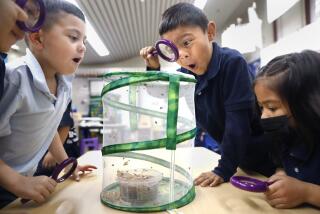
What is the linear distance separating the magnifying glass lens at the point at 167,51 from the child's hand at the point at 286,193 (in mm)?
369

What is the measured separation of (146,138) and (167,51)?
25 cm

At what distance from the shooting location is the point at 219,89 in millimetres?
859

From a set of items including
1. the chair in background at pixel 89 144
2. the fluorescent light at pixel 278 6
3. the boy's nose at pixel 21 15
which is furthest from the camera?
the chair in background at pixel 89 144

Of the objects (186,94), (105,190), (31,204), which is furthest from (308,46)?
(31,204)

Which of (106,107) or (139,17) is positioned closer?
(106,107)

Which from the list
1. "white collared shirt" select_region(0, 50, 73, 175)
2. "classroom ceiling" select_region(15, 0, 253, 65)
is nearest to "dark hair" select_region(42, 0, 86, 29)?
"white collared shirt" select_region(0, 50, 73, 175)

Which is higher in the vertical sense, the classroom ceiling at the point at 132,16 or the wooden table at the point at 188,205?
the classroom ceiling at the point at 132,16

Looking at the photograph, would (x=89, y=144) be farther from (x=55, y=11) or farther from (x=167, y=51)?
(x=167, y=51)

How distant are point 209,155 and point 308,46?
1.59m

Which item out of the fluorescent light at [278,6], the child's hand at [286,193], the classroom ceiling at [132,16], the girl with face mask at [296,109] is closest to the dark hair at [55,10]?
the girl with face mask at [296,109]

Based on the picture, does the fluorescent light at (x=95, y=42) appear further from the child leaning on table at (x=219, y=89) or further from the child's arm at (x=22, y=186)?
the child's arm at (x=22, y=186)

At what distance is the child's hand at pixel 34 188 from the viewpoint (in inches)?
22.2

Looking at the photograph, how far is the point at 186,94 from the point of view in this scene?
2.20ft

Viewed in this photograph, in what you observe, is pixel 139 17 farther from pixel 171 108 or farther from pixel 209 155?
pixel 171 108
